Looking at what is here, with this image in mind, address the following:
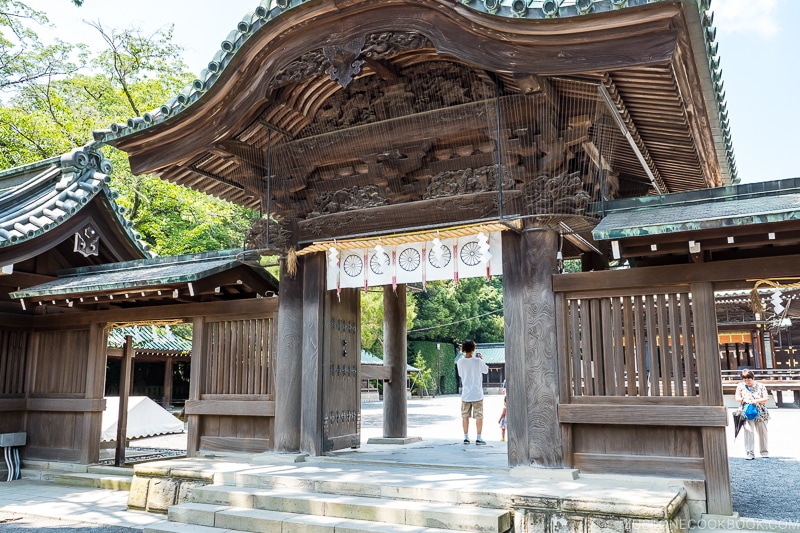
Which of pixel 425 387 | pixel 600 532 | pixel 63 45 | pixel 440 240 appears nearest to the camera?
pixel 600 532

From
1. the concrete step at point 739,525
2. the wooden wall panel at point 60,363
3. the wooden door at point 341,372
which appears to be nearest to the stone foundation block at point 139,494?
the wooden door at point 341,372

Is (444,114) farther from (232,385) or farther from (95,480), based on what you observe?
(95,480)

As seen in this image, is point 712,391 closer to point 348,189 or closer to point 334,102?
point 348,189

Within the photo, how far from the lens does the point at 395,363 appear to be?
1070 centimetres

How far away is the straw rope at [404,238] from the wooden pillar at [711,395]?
2.11 m

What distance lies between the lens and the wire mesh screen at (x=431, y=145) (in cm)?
646

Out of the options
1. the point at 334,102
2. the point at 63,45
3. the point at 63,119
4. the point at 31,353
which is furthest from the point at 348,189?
the point at 63,45

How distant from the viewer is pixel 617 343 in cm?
598

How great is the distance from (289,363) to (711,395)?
497cm

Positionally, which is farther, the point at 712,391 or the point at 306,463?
the point at 306,463

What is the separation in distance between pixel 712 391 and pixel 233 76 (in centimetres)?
612

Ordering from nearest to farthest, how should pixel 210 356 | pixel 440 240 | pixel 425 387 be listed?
pixel 440 240 < pixel 210 356 < pixel 425 387

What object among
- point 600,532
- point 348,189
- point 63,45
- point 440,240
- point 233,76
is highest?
point 63,45

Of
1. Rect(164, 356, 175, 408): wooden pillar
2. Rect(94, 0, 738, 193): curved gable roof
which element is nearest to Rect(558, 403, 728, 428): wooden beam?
Rect(94, 0, 738, 193): curved gable roof
